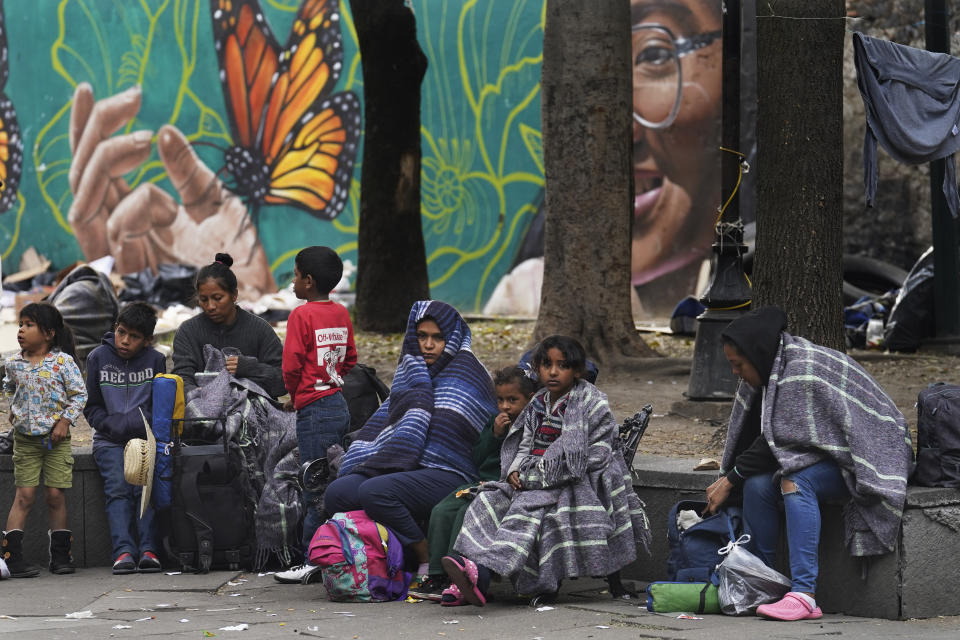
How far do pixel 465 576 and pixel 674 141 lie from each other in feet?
38.3

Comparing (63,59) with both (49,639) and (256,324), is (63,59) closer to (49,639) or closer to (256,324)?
(256,324)

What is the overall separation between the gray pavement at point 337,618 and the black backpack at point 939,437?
55 cm

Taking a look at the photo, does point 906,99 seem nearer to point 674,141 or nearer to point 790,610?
point 790,610

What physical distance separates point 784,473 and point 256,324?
117 inches

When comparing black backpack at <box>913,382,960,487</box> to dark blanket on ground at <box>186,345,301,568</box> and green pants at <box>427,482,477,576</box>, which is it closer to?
green pants at <box>427,482,477,576</box>

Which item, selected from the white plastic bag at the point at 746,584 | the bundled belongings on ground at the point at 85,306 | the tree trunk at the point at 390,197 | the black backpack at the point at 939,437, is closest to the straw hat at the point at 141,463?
the white plastic bag at the point at 746,584

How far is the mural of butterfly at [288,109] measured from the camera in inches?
770

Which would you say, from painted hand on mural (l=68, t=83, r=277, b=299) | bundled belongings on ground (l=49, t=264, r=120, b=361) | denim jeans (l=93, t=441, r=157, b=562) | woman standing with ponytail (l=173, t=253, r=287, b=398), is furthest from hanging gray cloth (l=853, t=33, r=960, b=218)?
painted hand on mural (l=68, t=83, r=277, b=299)

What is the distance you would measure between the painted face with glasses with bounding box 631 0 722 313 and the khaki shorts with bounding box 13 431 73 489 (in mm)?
10333

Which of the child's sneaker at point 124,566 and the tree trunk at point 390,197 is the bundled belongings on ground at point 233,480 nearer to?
the child's sneaker at point 124,566

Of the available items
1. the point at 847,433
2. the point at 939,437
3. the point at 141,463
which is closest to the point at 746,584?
the point at 847,433

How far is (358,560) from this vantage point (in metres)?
5.88

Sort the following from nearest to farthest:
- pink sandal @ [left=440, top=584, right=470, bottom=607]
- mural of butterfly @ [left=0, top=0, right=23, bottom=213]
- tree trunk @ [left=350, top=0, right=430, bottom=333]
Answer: pink sandal @ [left=440, top=584, right=470, bottom=607] → tree trunk @ [left=350, top=0, right=430, bottom=333] → mural of butterfly @ [left=0, top=0, right=23, bottom=213]

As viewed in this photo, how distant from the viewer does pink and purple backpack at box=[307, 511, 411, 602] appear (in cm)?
587
